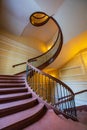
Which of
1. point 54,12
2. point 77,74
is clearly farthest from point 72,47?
point 54,12

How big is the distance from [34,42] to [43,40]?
1126mm

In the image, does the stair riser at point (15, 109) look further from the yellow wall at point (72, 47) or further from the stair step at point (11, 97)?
the yellow wall at point (72, 47)

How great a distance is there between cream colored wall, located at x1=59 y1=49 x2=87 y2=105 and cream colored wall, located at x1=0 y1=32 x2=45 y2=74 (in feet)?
8.81

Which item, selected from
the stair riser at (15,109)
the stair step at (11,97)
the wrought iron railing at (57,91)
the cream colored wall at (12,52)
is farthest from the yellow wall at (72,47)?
the stair riser at (15,109)

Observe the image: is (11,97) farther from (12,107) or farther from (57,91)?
(57,91)

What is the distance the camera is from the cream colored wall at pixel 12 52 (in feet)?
19.6

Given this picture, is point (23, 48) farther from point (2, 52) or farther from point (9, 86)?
point (9, 86)

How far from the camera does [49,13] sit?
4.34m

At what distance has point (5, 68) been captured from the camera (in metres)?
5.89

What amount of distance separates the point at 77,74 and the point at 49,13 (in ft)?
11.9

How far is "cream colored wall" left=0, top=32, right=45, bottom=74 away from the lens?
5.97 meters

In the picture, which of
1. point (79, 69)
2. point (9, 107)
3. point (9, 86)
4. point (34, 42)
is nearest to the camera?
point (9, 107)

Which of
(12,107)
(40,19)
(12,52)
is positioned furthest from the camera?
(40,19)

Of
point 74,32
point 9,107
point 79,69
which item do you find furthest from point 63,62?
point 9,107
